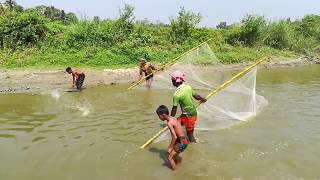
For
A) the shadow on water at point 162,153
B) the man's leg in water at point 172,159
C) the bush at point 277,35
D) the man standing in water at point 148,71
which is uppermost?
A: the bush at point 277,35

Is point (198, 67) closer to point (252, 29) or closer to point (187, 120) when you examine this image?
point (187, 120)

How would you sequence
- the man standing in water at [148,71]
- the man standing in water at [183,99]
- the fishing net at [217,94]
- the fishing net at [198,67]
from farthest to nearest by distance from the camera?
the man standing in water at [148,71] < the fishing net at [198,67] < the fishing net at [217,94] < the man standing in water at [183,99]

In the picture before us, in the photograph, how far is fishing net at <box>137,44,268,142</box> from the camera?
8625 millimetres

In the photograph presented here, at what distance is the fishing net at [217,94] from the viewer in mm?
8625

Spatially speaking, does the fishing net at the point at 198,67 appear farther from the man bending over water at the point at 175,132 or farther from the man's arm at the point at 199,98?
the man bending over water at the point at 175,132

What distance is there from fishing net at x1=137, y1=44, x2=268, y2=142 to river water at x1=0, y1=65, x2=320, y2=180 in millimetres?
258

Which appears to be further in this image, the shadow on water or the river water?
the shadow on water

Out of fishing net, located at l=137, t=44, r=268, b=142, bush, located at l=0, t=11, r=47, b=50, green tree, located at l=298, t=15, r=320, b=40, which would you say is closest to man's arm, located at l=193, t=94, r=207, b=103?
fishing net, located at l=137, t=44, r=268, b=142

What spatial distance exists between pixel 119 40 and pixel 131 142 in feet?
45.9

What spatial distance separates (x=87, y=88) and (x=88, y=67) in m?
3.39

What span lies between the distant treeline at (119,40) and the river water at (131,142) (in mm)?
6393

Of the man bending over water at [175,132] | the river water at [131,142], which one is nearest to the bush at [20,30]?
the river water at [131,142]

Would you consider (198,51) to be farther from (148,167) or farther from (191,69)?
(148,167)

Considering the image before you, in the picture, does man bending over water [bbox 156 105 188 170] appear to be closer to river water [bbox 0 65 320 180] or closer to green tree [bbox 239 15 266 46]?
river water [bbox 0 65 320 180]
